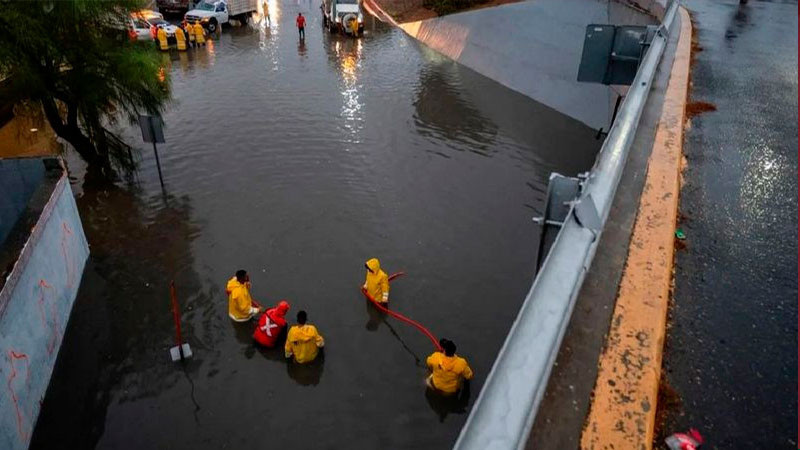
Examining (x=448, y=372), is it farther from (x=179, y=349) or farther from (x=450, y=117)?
(x=450, y=117)

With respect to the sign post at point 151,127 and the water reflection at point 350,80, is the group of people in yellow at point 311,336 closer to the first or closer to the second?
the sign post at point 151,127

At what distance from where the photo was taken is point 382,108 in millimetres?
20031

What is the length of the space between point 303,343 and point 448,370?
2.29 m

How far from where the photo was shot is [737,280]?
417 cm

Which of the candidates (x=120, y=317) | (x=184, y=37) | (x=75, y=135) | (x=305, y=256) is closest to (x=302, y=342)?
(x=305, y=256)

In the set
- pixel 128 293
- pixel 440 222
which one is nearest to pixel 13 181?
pixel 128 293

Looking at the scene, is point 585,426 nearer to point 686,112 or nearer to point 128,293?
point 686,112

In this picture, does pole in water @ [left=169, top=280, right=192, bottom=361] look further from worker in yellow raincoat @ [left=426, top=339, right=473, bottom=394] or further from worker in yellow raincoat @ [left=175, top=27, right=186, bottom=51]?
worker in yellow raincoat @ [left=175, top=27, right=186, bottom=51]

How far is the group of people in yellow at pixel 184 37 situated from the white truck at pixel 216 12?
2806 millimetres

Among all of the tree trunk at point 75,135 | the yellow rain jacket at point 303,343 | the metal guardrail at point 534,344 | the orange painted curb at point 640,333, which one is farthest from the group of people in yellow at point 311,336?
the tree trunk at point 75,135

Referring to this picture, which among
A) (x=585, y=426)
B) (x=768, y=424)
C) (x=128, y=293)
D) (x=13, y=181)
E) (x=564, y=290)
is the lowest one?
(x=128, y=293)

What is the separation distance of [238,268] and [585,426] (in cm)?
917

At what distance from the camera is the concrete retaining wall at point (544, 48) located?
65.2 ft

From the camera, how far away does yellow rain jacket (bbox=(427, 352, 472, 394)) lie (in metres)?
7.41
